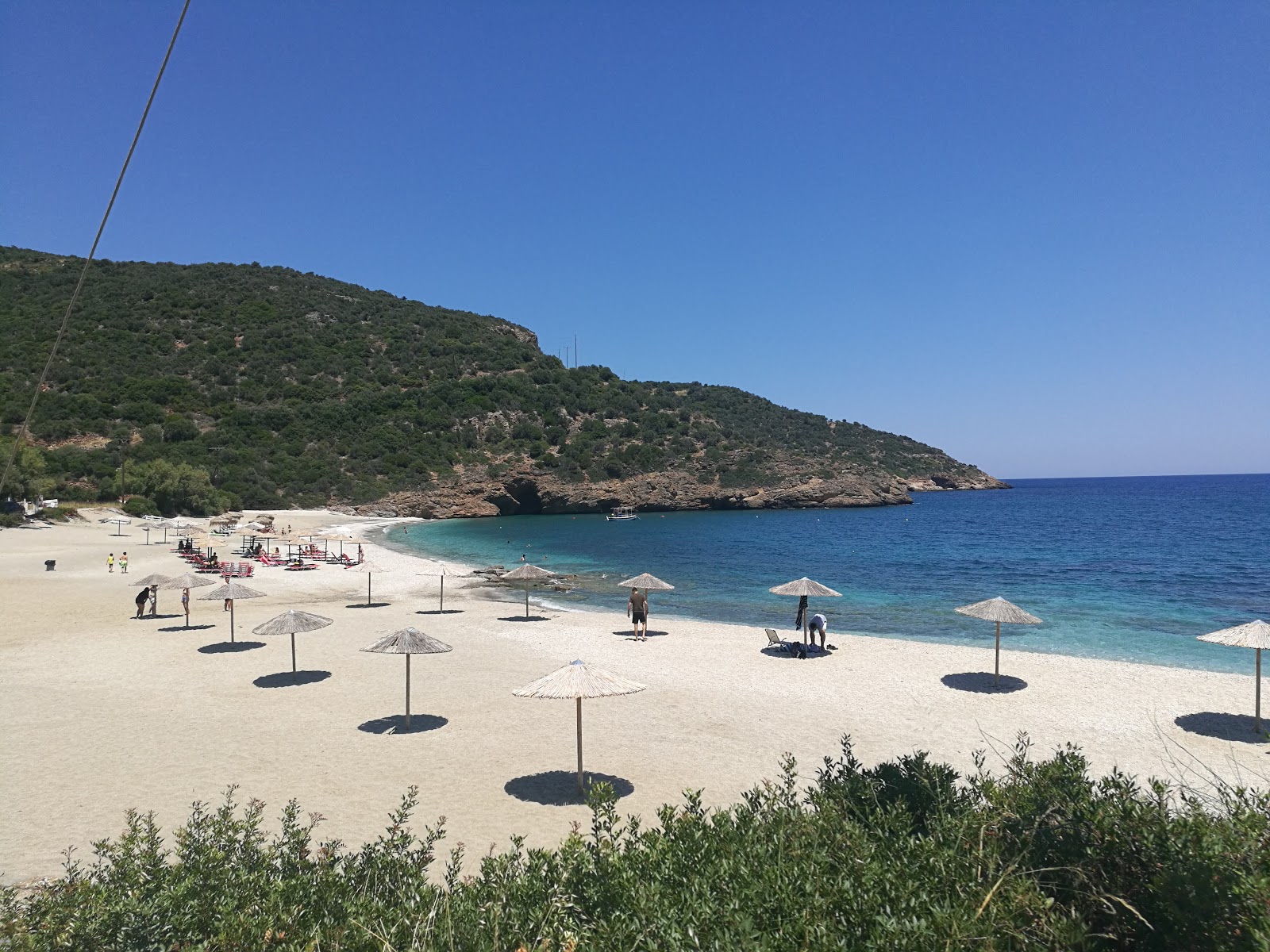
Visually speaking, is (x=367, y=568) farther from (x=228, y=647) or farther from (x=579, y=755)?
(x=579, y=755)

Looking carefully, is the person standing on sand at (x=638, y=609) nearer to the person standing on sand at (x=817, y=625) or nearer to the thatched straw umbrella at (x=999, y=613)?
the person standing on sand at (x=817, y=625)

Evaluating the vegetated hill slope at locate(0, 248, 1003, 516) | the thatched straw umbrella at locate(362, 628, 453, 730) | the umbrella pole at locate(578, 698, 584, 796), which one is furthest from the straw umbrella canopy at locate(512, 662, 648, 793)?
the vegetated hill slope at locate(0, 248, 1003, 516)

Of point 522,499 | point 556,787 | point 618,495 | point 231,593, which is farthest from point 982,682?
point 522,499

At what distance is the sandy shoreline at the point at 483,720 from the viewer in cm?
831

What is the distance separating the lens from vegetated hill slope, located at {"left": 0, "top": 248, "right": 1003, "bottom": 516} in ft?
209

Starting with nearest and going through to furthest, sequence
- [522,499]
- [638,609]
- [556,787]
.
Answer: [556,787], [638,609], [522,499]

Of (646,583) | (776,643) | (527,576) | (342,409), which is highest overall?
(342,409)

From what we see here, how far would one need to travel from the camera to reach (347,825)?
297 inches

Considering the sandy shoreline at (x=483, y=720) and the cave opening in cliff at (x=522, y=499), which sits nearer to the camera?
the sandy shoreline at (x=483, y=720)

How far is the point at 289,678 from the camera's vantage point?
1376cm

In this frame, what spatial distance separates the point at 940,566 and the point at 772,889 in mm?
36858

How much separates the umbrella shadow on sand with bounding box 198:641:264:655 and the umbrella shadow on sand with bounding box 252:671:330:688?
2.70 meters

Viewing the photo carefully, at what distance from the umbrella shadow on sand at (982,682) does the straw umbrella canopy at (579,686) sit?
7927mm

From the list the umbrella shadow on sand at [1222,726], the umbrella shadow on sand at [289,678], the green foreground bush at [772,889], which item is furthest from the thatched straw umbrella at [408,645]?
the umbrella shadow on sand at [1222,726]
